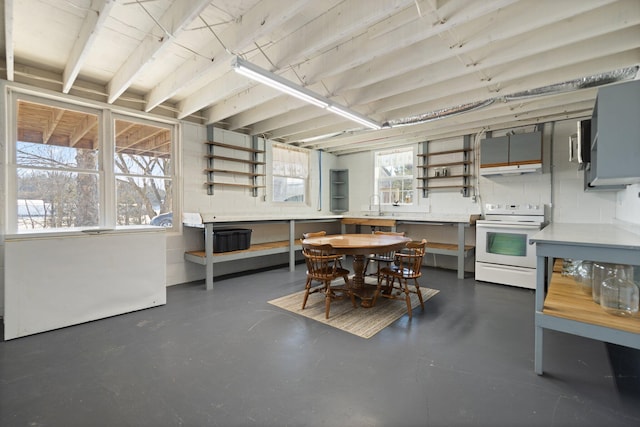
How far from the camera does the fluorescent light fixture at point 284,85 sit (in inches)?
101

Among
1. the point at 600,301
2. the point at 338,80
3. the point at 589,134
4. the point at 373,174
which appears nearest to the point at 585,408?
the point at 600,301

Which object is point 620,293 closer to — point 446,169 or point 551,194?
point 551,194

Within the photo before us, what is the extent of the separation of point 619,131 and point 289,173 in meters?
5.25

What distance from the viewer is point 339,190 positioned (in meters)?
7.50

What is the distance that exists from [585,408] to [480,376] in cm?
57

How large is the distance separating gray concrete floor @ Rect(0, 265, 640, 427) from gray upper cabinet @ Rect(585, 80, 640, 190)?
1.51 m

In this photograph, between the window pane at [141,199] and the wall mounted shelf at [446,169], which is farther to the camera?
the wall mounted shelf at [446,169]

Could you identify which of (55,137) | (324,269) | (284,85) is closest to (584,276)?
(324,269)

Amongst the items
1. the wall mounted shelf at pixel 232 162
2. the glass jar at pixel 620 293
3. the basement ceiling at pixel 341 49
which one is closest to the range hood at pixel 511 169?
the basement ceiling at pixel 341 49

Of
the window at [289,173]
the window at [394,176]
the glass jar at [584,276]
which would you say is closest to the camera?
the glass jar at [584,276]

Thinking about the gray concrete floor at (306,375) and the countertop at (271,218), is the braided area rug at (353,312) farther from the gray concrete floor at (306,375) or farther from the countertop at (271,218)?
the countertop at (271,218)

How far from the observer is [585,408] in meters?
1.77

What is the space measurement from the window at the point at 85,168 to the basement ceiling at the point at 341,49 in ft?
1.13

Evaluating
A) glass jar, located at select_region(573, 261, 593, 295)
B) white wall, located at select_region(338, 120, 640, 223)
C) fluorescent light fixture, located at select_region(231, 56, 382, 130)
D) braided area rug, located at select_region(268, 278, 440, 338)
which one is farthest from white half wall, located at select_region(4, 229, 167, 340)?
white wall, located at select_region(338, 120, 640, 223)
